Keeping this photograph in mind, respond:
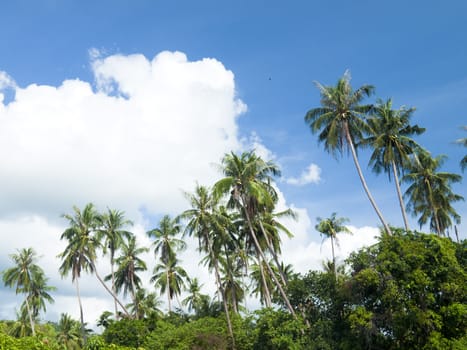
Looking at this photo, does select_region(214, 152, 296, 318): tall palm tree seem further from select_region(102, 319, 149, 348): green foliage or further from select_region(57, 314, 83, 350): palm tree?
select_region(57, 314, 83, 350): palm tree

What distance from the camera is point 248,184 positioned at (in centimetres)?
3506

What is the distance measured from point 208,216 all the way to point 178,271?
20714mm

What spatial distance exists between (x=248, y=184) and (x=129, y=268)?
27871 mm

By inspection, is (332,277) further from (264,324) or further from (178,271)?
(178,271)

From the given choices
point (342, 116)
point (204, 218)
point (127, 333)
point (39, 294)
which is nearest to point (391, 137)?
point (342, 116)

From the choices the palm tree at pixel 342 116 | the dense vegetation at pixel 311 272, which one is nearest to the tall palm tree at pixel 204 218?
the dense vegetation at pixel 311 272

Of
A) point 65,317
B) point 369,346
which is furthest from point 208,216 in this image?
point 65,317

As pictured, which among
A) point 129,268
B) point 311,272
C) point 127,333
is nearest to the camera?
point 311,272

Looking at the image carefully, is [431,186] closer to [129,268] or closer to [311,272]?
[311,272]

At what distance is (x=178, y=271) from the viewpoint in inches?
2240

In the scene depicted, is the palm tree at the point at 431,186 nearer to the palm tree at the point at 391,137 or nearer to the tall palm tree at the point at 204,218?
the palm tree at the point at 391,137

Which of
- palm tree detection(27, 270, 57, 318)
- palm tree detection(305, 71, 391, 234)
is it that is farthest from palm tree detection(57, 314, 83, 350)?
palm tree detection(305, 71, 391, 234)

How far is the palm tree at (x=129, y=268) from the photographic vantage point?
5609 centimetres

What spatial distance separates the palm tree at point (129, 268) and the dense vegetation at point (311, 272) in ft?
0.43
